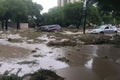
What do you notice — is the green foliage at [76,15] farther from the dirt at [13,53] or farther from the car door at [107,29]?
the dirt at [13,53]

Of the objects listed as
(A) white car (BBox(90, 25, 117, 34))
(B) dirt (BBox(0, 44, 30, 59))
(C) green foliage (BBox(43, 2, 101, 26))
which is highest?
(C) green foliage (BBox(43, 2, 101, 26))

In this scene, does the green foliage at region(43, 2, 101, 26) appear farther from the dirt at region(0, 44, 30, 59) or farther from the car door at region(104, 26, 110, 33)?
the dirt at region(0, 44, 30, 59)

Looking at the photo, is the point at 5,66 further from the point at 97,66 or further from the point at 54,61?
the point at 97,66

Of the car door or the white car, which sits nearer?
the white car

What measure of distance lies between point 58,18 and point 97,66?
232 feet

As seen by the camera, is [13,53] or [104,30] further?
[104,30]

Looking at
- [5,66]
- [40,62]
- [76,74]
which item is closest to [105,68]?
[76,74]

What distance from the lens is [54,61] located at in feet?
51.3

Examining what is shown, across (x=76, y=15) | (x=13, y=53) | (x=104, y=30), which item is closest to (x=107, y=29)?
(x=104, y=30)

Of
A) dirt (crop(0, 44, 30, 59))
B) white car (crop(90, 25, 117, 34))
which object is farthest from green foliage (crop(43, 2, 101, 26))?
dirt (crop(0, 44, 30, 59))

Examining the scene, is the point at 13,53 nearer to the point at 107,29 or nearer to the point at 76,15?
the point at 107,29

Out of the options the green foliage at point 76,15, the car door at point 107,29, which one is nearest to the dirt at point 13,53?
the car door at point 107,29

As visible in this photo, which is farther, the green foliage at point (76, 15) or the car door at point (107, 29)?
the green foliage at point (76, 15)

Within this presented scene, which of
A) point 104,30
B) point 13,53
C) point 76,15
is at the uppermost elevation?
point 76,15
